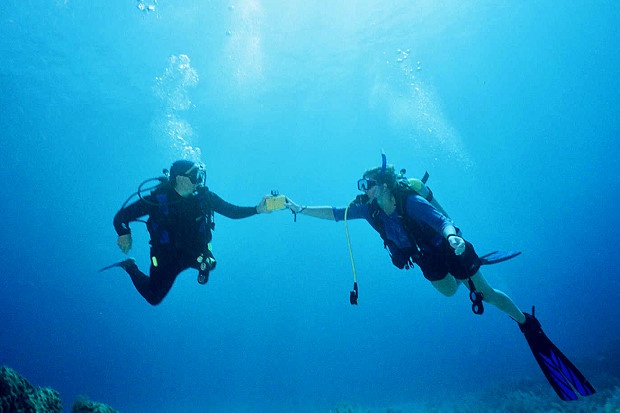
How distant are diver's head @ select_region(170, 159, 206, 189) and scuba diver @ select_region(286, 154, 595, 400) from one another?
5.11ft

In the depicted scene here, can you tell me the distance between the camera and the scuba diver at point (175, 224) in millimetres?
5422

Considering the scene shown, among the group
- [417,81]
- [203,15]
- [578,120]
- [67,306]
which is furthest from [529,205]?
[67,306]

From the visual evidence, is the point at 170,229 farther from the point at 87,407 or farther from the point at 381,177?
the point at 381,177

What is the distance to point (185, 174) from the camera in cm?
543

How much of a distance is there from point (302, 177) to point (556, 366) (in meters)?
46.8

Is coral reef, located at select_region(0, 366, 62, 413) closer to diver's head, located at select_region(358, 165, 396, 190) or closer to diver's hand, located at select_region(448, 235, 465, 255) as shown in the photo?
diver's head, located at select_region(358, 165, 396, 190)

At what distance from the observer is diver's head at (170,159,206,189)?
5422 mm

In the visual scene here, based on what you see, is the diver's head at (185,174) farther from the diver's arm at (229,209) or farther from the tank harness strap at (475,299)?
the tank harness strap at (475,299)

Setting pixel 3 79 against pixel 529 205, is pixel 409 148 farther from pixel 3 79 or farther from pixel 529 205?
pixel 529 205

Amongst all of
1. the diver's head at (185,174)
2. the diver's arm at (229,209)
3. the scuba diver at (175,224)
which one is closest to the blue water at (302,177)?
the diver's arm at (229,209)

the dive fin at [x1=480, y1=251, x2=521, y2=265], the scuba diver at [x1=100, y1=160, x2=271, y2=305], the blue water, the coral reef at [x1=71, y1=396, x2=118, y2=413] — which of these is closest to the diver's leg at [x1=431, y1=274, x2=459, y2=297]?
the dive fin at [x1=480, y1=251, x2=521, y2=265]

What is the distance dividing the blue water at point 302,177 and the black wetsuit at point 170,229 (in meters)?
16.5

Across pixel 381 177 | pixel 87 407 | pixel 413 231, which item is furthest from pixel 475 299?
pixel 87 407

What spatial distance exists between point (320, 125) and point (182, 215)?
3298 cm
